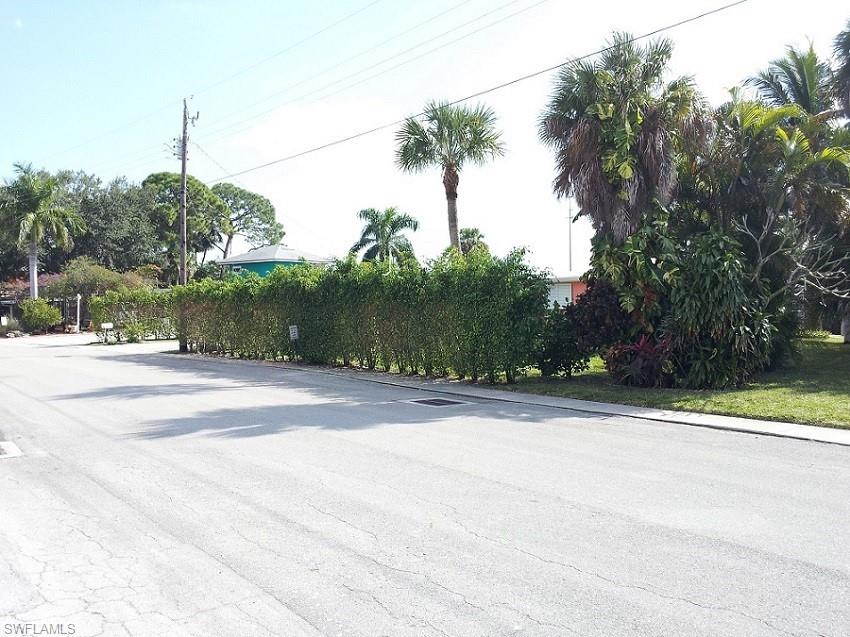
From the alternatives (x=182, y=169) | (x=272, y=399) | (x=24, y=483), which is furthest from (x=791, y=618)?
(x=182, y=169)

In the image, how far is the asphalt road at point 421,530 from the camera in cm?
445

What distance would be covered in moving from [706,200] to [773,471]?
1108 centimetres

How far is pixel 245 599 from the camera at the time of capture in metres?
4.68

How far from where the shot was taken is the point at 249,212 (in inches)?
3506

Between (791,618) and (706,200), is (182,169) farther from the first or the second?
(791,618)

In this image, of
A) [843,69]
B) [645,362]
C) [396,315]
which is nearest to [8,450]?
[645,362]

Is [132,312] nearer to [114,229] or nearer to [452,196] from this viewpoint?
[452,196]

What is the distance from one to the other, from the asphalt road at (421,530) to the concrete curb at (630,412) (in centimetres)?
49

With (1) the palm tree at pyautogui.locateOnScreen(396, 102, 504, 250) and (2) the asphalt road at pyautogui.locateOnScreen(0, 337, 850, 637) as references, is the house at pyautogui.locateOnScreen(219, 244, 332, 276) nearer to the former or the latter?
(1) the palm tree at pyautogui.locateOnScreen(396, 102, 504, 250)

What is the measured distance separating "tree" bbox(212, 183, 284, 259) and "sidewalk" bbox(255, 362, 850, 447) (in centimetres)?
7204

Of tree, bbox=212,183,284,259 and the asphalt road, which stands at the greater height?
tree, bbox=212,183,284,259

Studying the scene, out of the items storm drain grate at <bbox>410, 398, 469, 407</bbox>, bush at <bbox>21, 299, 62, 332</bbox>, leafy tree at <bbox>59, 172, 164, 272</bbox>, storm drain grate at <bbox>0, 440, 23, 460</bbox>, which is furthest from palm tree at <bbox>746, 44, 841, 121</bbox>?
leafy tree at <bbox>59, 172, 164, 272</bbox>

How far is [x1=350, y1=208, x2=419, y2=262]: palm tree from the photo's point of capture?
48156mm

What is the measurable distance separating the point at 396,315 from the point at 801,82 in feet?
50.3
